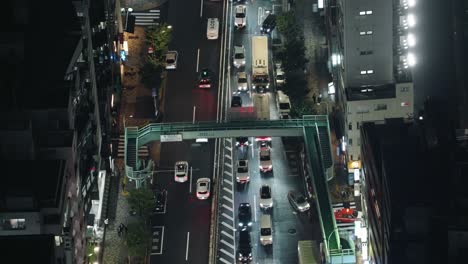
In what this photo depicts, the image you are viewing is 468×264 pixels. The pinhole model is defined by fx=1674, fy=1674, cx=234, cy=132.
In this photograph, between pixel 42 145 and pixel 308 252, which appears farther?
pixel 308 252

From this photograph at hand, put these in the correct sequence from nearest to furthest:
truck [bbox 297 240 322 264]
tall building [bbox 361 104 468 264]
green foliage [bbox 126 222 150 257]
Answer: tall building [bbox 361 104 468 264], truck [bbox 297 240 322 264], green foliage [bbox 126 222 150 257]

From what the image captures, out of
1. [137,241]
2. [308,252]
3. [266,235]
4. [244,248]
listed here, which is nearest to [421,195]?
[308,252]

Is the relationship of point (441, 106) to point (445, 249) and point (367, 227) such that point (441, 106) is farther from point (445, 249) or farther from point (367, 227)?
point (445, 249)

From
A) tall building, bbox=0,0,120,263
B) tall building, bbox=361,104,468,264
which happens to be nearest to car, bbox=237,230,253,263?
tall building, bbox=361,104,468,264

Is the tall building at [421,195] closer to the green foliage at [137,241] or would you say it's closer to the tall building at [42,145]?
the green foliage at [137,241]

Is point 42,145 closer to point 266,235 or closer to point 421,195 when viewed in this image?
point 266,235

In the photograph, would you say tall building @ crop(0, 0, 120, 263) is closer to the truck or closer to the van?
the van

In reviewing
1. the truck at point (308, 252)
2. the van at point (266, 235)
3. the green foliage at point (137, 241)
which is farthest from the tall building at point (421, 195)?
the green foliage at point (137, 241)
